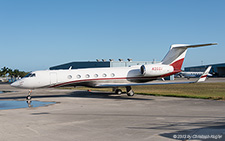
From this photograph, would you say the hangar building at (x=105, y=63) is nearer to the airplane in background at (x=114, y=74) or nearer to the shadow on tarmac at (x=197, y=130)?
the airplane in background at (x=114, y=74)

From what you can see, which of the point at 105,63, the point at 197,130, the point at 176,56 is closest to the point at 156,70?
the point at 176,56

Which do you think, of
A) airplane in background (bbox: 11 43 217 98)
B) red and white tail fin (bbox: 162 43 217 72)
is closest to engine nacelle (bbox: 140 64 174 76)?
airplane in background (bbox: 11 43 217 98)

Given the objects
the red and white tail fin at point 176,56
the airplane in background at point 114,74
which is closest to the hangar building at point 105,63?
the airplane in background at point 114,74

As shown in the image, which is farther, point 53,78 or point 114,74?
point 114,74

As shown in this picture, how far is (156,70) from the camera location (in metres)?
21.4

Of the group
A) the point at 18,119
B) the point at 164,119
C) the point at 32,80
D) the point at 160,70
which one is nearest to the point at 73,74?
the point at 32,80

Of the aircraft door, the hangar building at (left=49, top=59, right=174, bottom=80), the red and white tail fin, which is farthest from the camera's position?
the hangar building at (left=49, top=59, right=174, bottom=80)

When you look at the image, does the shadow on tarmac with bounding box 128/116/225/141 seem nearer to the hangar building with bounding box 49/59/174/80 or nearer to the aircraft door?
the aircraft door

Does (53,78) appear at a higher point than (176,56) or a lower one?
lower

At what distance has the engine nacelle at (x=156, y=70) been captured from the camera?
839 inches

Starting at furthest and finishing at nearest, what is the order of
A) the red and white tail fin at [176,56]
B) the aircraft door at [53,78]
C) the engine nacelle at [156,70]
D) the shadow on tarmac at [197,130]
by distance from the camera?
the red and white tail fin at [176,56] → the engine nacelle at [156,70] → the aircraft door at [53,78] → the shadow on tarmac at [197,130]

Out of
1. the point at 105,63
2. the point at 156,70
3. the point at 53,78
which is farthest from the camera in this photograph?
the point at 105,63

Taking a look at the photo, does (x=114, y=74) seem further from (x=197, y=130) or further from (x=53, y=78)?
(x=197, y=130)

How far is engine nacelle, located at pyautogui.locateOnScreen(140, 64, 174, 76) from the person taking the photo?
2131 cm
